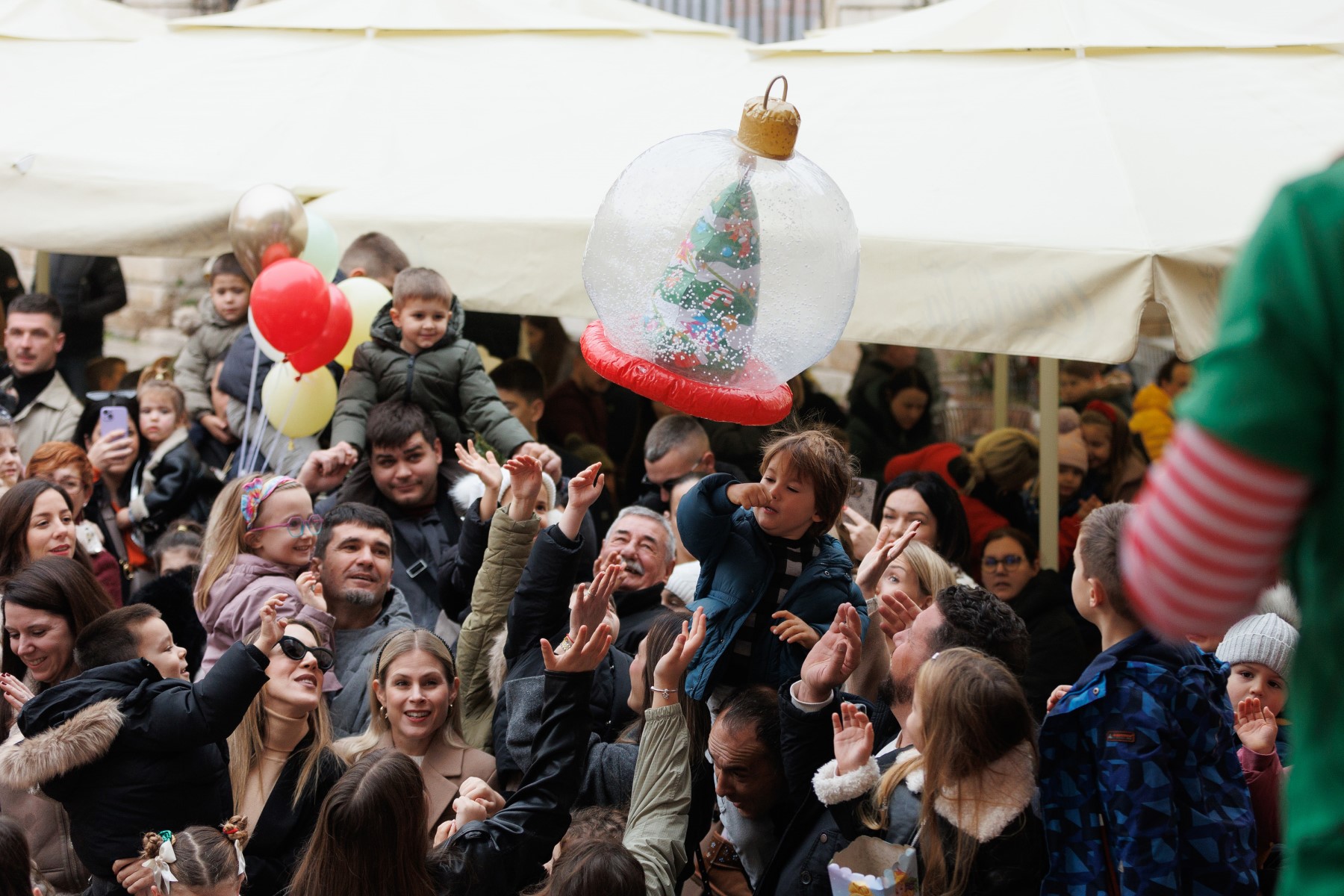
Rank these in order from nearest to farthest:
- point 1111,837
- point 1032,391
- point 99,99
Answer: point 1111,837 < point 99,99 < point 1032,391

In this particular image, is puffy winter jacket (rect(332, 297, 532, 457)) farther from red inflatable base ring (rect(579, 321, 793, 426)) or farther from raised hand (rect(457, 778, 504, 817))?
red inflatable base ring (rect(579, 321, 793, 426))

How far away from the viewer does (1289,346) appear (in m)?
1.35

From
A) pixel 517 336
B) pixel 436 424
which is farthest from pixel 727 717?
pixel 517 336

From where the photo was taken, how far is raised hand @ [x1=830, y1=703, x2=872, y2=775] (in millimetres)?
3211

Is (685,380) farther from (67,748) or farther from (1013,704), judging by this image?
(67,748)

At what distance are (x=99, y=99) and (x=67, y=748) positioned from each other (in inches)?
187

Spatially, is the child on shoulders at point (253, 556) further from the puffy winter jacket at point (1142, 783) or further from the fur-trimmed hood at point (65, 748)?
the puffy winter jacket at point (1142, 783)

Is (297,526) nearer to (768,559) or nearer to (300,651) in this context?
(300,651)

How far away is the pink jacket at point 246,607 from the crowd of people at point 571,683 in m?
0.02

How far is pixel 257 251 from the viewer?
5.66 meters

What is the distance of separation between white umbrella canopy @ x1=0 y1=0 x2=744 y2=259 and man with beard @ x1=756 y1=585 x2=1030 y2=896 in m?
2.59

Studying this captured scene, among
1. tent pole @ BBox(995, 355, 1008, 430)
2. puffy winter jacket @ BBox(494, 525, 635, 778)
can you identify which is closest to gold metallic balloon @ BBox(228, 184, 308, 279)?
puffy winter jacket @ BBox(494, 525, 635, 778)

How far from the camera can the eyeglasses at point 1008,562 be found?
532 centimetres

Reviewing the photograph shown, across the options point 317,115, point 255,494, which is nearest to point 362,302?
point 317,115
